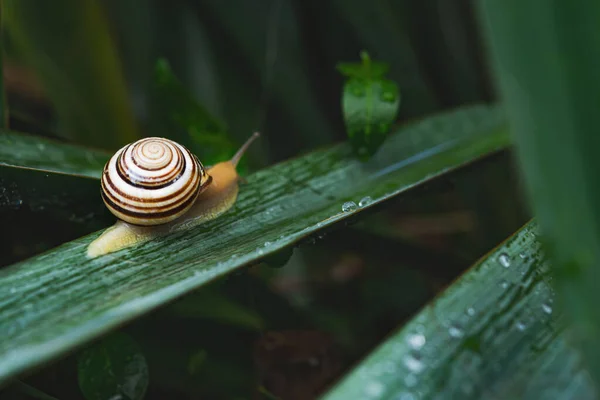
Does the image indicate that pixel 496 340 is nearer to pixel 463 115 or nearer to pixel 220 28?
pixel 463 115

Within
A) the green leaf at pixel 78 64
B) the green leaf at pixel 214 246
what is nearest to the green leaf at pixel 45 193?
the green leaf at pixel 214 246

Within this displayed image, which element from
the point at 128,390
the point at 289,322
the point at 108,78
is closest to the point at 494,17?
the point at 128,390

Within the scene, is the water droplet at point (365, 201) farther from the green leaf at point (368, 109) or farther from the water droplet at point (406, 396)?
the water droplet at point (406, 396)

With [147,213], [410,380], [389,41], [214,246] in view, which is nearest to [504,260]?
[410,380]

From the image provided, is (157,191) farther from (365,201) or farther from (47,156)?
(365,201)

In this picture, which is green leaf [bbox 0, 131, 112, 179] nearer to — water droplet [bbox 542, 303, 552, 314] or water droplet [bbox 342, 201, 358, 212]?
water droplet [bbox 342, 201, 358, 212]

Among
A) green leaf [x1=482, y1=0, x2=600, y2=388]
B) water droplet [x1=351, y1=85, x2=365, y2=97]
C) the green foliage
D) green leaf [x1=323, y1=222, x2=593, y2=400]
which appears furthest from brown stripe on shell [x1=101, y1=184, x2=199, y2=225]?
green leaf [x1=482, y1=0, x2=600, y2=388]

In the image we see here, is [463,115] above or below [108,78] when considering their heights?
below
